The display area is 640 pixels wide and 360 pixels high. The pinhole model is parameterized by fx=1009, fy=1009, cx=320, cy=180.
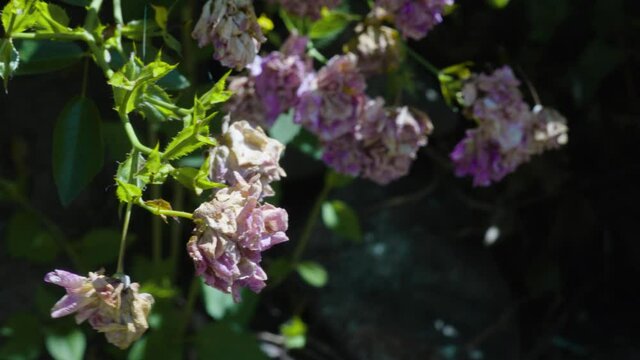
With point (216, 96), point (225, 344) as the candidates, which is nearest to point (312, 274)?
point (225, 344)

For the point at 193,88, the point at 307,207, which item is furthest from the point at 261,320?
the point at 193,88

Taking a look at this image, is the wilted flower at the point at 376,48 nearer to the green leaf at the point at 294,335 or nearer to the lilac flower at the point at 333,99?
the lilac flower at the point at 333,99

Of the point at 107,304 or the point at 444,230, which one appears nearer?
the point at 107,304

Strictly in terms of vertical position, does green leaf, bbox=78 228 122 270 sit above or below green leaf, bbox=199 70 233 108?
below

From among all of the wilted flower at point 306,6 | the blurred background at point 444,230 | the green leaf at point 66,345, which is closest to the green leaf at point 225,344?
the blurred background at point 444,230

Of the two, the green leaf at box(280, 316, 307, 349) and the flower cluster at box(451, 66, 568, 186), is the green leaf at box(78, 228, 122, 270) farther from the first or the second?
the flower cluster at box(451, 66, 568, 186)

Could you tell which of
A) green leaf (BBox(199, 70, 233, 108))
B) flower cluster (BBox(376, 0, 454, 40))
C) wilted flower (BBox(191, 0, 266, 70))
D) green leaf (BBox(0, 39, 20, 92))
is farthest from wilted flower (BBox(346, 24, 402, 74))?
green leaf (BBox(0, 39, 20, 92))

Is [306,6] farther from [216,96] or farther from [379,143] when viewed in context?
[216,96]
